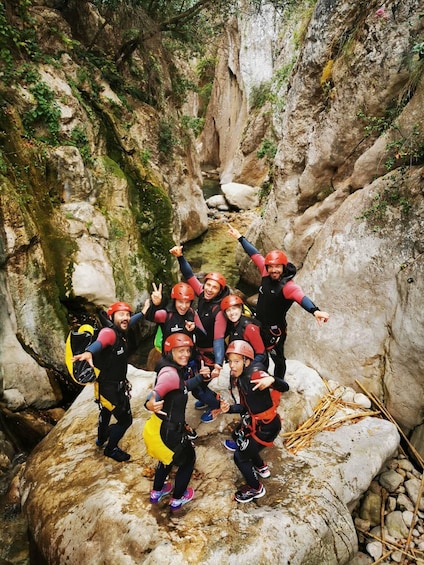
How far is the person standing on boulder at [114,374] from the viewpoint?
14.1 ft

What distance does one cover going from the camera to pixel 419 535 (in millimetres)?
4492

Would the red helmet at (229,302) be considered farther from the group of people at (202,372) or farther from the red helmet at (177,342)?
the red helmet at (177,342)

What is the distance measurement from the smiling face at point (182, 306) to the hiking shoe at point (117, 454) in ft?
6.69

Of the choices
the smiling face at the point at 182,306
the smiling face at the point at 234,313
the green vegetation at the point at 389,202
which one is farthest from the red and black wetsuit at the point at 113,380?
the green vegetation at the point at 389,202

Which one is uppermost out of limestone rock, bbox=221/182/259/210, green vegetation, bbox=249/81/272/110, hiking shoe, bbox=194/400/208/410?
green vegetation, bbox=249/81/272/110

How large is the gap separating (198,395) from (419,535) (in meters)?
3.37

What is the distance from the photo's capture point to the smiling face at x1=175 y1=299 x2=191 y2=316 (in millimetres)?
4844

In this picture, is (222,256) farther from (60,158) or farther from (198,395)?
(198,395)

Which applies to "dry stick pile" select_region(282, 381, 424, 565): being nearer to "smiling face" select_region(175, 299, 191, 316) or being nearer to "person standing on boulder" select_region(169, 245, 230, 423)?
"person standing on boulder" select_region(169, 245, 230, 423)

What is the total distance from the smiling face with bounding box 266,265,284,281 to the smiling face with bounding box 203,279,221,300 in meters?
0.78

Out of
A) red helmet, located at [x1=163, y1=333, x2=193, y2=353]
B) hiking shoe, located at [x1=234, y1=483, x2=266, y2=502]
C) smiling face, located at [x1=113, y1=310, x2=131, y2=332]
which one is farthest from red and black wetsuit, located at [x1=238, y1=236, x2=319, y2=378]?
smiling face, located at [x1=113, y1=310, x2=131, y2=332]

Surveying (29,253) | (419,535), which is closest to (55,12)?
(29,253)

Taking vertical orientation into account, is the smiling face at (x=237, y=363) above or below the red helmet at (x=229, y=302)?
below

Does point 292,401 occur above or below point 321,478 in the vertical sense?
above
